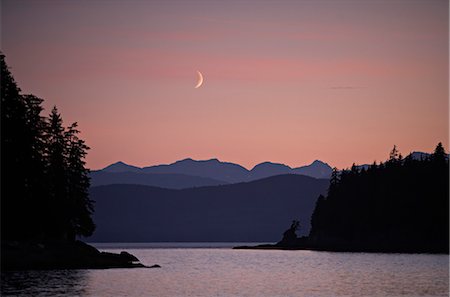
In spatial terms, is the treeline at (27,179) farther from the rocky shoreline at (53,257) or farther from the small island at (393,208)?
the small island at (393,208)

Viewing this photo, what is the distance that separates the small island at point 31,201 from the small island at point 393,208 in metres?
77.7

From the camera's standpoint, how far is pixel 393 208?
545ft

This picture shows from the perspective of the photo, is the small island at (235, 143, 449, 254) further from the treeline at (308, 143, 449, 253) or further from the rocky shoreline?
the rocky shoreline

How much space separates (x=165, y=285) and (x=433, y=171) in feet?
324

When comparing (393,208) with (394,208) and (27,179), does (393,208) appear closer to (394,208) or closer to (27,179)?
(394,208)

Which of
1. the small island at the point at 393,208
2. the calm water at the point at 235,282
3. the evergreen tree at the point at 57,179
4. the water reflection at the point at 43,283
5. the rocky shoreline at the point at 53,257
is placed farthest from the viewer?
the small island at the point at 393,208

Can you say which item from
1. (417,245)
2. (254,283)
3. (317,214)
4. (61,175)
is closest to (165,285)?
(254,283)

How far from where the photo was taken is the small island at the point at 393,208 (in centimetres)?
15962

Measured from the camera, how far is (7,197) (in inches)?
3290

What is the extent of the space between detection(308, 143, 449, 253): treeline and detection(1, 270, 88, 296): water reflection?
304ft

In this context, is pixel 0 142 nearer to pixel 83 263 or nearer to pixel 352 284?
pixel 83 263

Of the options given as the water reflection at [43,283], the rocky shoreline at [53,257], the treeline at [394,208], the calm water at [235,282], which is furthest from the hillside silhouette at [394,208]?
the water reflection at [43,283]


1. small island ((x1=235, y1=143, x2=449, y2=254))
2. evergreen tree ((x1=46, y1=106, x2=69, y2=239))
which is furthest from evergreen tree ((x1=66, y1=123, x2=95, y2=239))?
small island ((x1=235, y1=143, x2=449, y2=254))

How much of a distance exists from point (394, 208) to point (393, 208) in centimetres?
22
